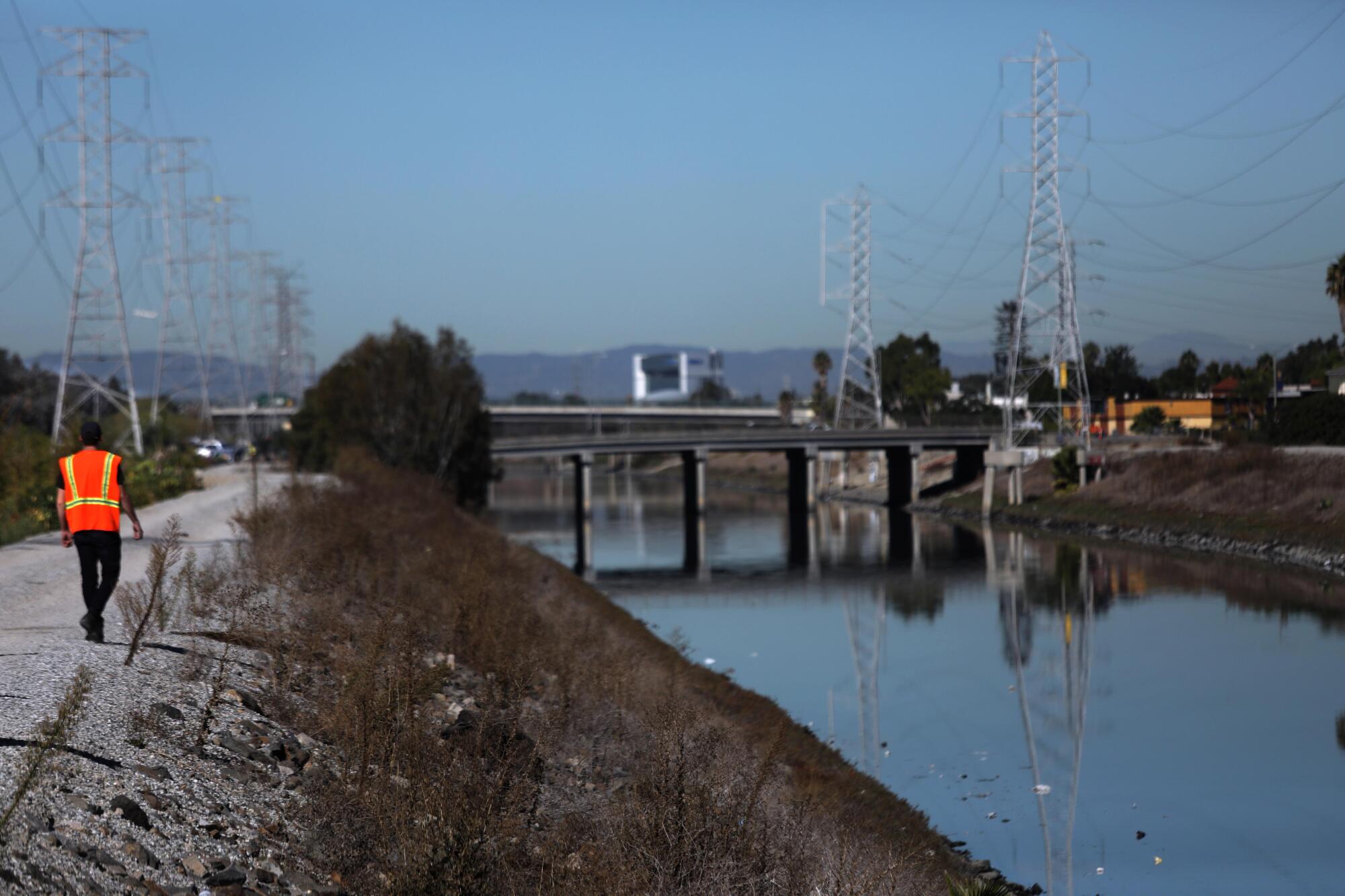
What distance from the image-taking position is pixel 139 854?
9.51 meters

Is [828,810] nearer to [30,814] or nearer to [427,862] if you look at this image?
[427,862]

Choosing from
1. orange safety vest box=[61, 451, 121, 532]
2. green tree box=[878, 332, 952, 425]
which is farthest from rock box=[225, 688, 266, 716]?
green tree box=[878, 332, 952, 425]

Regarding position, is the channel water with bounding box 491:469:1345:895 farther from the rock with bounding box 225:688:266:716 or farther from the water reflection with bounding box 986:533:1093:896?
the rock with bounding box 225:688:266:716

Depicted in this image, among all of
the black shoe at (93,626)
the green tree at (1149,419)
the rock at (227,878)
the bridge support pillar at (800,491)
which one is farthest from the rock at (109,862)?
the green tree at (1149,419)

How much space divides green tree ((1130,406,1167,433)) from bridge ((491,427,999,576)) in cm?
2005

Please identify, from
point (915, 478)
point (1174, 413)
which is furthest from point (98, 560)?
point (1174, 413)

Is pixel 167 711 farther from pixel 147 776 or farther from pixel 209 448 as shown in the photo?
pixel 209 448

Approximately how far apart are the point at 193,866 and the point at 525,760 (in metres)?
5.64

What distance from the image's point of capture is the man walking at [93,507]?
14984 mm

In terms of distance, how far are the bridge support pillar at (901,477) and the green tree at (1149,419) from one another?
23.2 meters

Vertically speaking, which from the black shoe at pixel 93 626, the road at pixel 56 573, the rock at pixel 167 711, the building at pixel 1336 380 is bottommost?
the rock at pixel 167 711

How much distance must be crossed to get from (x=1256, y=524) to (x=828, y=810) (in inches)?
2031

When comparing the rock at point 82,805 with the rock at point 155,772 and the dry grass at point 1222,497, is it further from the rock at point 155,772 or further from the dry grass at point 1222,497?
the dry grass at point 1222,497

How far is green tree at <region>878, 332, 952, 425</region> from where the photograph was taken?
181 m
